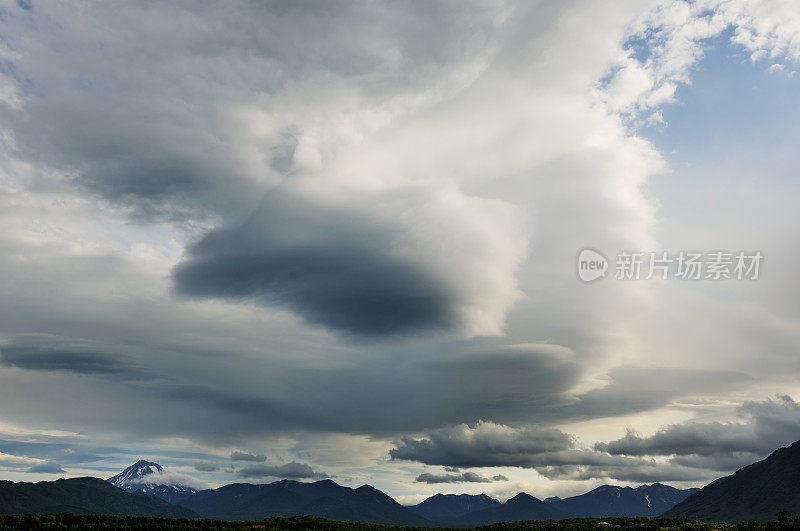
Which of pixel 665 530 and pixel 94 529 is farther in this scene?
pixel 665 530

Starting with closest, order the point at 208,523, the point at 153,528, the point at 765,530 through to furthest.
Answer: the point at 153,528
the point at 765,530
the point at 208,523

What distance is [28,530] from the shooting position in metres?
132

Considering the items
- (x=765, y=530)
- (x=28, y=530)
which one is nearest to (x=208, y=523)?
(x=28, y=530)

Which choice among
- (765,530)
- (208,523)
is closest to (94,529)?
(208,523)

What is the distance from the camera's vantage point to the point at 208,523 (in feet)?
571

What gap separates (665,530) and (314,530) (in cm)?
11358

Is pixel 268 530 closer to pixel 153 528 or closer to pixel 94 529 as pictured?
pixel 153 528

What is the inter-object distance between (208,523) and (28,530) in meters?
53.7

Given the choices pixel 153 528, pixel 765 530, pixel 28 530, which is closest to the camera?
pixel 28 530

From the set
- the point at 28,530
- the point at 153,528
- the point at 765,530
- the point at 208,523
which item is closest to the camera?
the point at 28,530

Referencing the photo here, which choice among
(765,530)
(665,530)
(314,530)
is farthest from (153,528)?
(765,530)

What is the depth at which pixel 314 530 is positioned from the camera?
18150cm

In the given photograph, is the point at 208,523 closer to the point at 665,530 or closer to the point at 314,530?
the point at 314,530

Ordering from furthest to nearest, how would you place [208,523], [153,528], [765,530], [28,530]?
[208,523] → [765,530] → [153,528] → [28,530]
